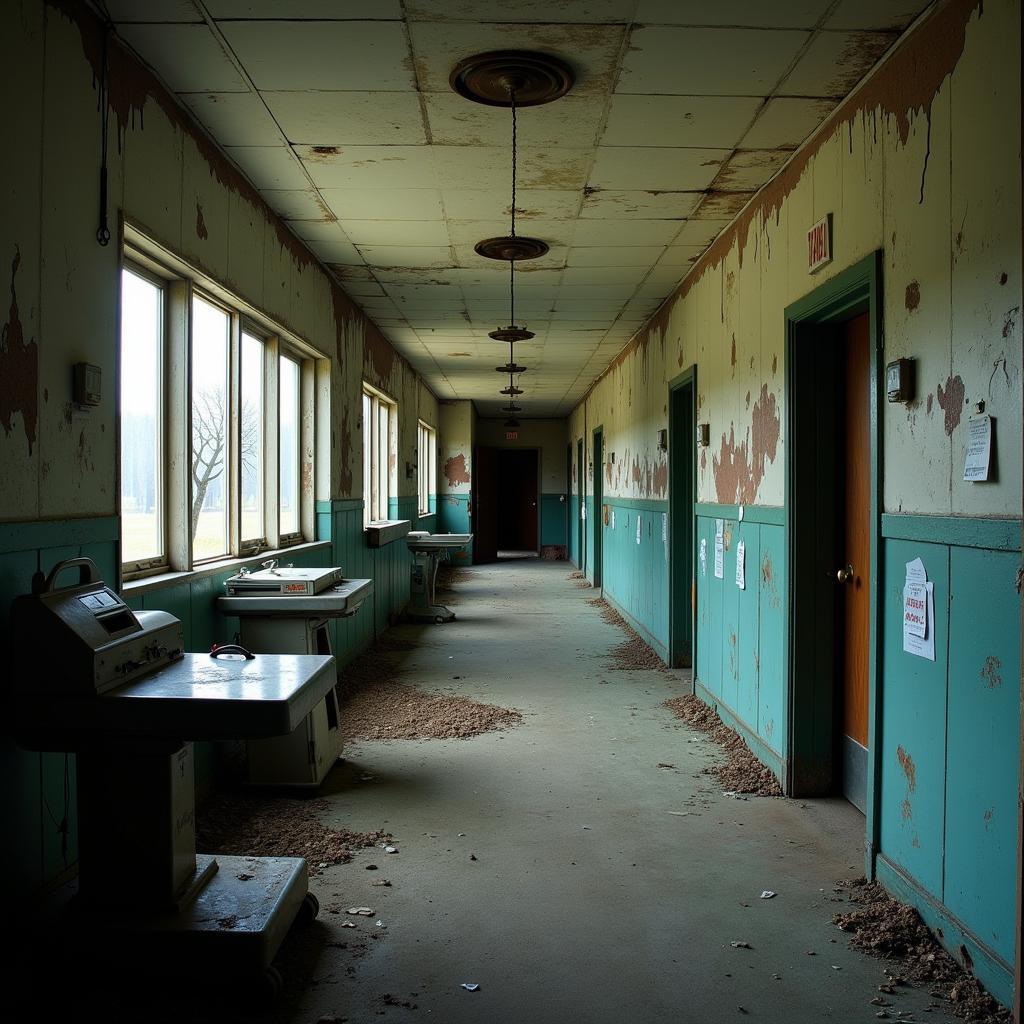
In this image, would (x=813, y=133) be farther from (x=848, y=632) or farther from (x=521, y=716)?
(x=521, y=716)

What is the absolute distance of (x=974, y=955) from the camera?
229 centimetres

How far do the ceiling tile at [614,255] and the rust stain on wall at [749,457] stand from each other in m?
1.30

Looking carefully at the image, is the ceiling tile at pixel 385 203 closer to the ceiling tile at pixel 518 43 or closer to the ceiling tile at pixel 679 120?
the ceiling tile at pixel 679 120

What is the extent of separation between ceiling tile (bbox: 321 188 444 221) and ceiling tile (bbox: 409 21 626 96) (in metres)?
1.28

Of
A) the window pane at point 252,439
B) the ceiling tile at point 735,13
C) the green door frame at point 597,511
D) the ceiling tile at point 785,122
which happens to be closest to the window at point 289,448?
the window pane at point 252,439

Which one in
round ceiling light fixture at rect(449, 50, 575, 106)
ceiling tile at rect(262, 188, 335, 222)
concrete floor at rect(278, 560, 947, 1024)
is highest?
ceiling tile at rect(262, 188, 335, 222)

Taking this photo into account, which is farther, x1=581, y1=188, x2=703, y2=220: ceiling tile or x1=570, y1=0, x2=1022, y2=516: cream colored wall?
x1=581, y1=188, x2=703, y2=220: ceiling tile

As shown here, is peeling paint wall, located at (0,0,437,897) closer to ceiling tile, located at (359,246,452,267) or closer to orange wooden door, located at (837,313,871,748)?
ceiling tile, located at (359,246,452,267)

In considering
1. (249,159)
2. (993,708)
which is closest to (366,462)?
(249,159)

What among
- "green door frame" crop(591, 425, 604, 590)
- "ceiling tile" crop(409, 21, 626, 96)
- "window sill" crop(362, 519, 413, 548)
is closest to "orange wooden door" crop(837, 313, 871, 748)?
"ceiling tile" crop(409, 21, 626, 96)

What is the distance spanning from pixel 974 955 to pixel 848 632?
1.60 metres

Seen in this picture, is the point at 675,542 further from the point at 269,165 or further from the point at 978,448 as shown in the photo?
the point at 978,448

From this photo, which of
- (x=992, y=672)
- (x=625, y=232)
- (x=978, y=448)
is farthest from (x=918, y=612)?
(x=625, y=232)

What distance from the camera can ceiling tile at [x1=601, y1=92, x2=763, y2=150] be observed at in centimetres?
330
